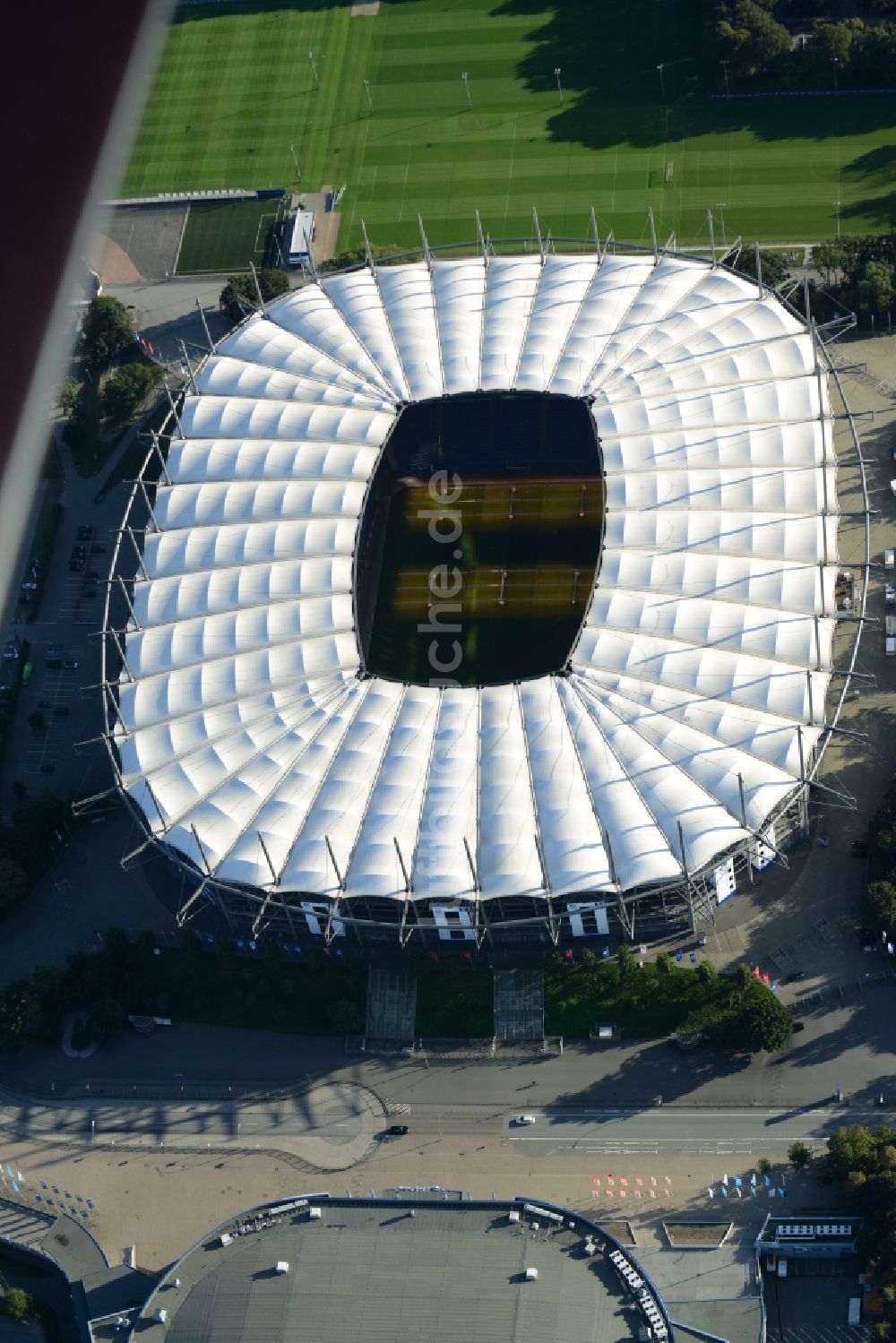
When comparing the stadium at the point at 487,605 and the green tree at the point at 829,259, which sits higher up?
the green tree at the point at 829,259

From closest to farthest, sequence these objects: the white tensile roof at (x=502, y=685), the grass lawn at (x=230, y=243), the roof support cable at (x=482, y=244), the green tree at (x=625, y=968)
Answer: the white tensile roof at (x=502, y=685) < the green tree at (x=625, y=968) < the roof support cable at (x=482, y=244) < the grass lawn at (x=230, y=243)

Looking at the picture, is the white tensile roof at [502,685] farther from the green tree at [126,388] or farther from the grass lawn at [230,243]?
the grass lawn at [230,243]

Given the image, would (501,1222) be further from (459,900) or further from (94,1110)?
(94,1110)

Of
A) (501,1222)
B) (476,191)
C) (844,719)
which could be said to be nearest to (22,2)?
(501,1222)

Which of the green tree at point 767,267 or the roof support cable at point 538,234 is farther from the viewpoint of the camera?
the green tree at point 767,267

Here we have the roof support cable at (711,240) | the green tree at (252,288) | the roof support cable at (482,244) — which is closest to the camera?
the roof support cable at (711,240)

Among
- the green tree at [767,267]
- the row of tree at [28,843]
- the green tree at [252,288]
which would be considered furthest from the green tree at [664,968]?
the green tree at [252,288]

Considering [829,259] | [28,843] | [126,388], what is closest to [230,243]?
[126,388]
